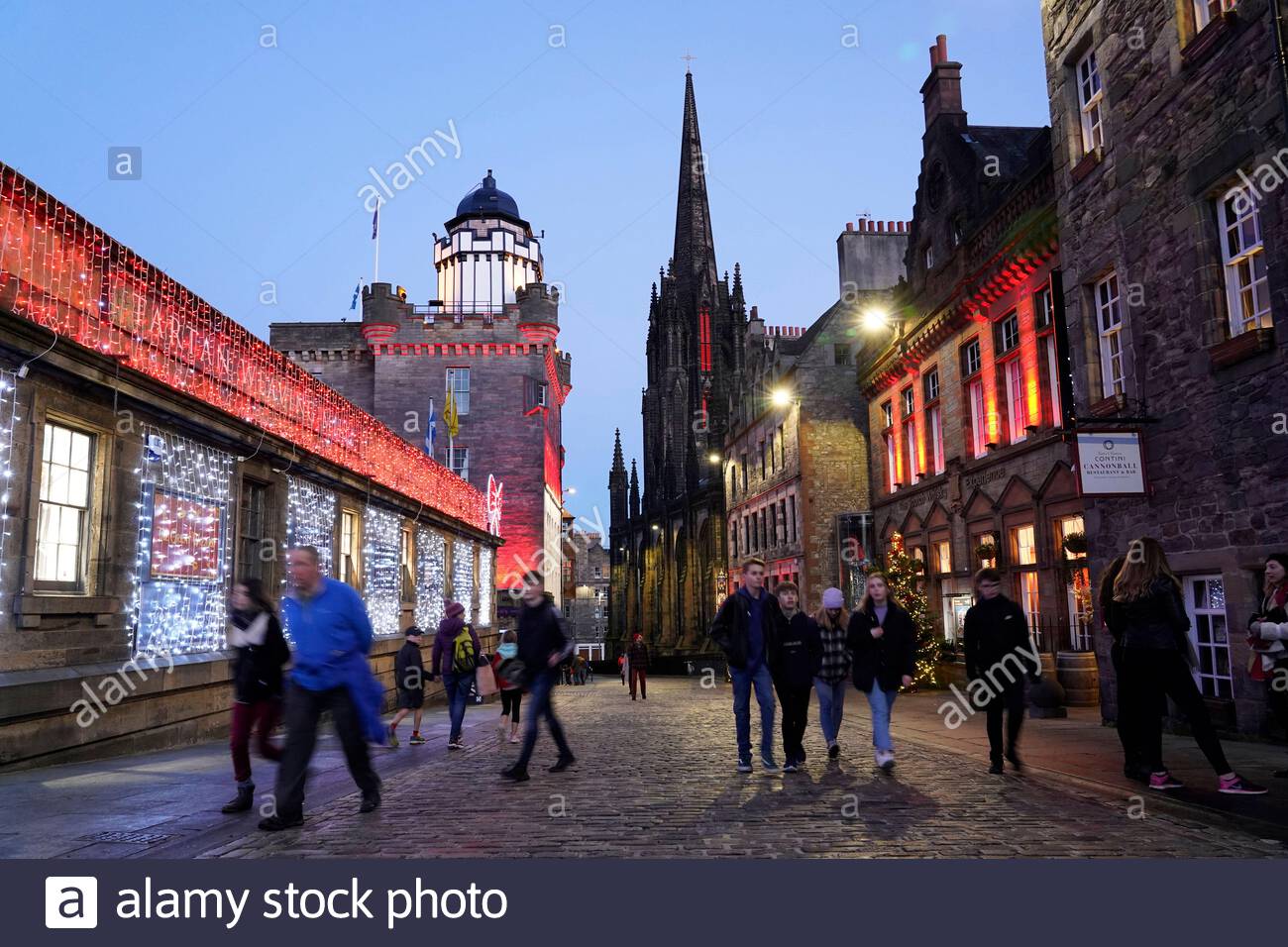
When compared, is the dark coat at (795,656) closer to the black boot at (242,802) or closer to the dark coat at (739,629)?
the dark coat at (739,629)

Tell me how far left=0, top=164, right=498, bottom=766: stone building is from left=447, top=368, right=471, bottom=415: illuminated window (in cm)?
3388

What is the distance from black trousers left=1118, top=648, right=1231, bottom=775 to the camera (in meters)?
7.56

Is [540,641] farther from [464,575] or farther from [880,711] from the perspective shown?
[464,575]

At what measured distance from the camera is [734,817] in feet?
22.6

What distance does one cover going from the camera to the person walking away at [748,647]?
9.46m

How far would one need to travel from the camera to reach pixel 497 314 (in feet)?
169

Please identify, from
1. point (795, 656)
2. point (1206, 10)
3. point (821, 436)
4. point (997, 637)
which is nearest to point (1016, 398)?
point (1206, 10)

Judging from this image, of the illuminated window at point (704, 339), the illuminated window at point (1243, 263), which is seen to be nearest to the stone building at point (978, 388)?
the illuminated window at point (1243, 263)

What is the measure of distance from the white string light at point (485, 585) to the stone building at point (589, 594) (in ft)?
99.1

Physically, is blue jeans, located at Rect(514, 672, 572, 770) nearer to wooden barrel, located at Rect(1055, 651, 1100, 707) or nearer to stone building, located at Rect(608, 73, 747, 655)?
wooden barrel, located at Rect(1055, 651, 1100, 707)

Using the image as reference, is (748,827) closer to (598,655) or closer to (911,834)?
(911,834)

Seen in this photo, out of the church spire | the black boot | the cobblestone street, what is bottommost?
the cobblestone street

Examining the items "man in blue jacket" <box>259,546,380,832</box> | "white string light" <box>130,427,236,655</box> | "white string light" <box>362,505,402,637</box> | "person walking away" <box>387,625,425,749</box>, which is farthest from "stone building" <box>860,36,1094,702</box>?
"white string light" <box>362,505,402,637</box>
